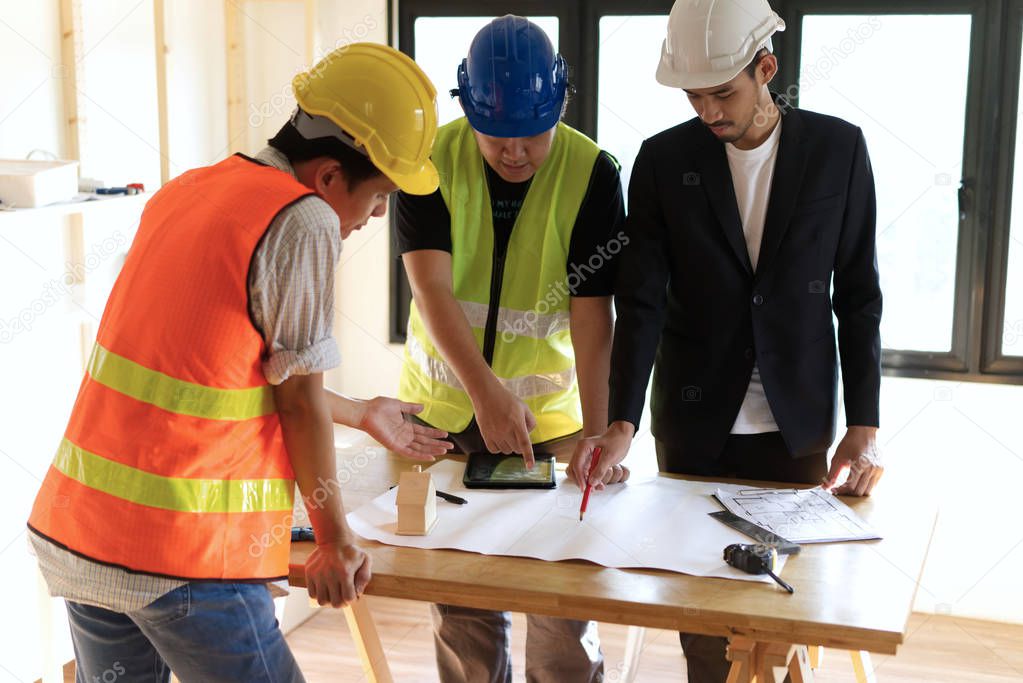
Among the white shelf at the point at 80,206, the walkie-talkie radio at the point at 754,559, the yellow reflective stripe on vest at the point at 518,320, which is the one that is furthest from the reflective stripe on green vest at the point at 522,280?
the white shelf at the point at 80,206

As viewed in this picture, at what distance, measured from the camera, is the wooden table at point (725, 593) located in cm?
152

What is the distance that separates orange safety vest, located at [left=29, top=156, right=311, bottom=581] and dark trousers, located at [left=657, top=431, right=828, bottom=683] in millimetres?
1052

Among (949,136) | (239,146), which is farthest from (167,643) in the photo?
(949,136)

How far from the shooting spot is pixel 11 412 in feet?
9.63

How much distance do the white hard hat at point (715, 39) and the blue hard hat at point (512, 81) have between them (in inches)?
9.9

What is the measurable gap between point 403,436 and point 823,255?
2.87ft

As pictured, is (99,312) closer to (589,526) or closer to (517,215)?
(517,215)

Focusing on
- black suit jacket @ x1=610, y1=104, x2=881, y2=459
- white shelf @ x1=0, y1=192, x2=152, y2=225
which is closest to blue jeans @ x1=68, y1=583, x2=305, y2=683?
black suit jacket @ x1=610, y1=104, x2=881, y2=459

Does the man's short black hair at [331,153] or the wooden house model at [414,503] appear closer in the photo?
the man's short black hair at [331,153]

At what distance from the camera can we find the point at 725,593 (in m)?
1.60

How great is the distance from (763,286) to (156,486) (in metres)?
1.21

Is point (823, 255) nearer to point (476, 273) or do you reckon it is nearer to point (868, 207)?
point (868, 207)

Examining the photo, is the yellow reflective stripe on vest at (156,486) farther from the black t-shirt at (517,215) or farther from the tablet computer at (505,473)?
the black t-shirt at (517,215)

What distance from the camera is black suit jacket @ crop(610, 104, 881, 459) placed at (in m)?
2.10
